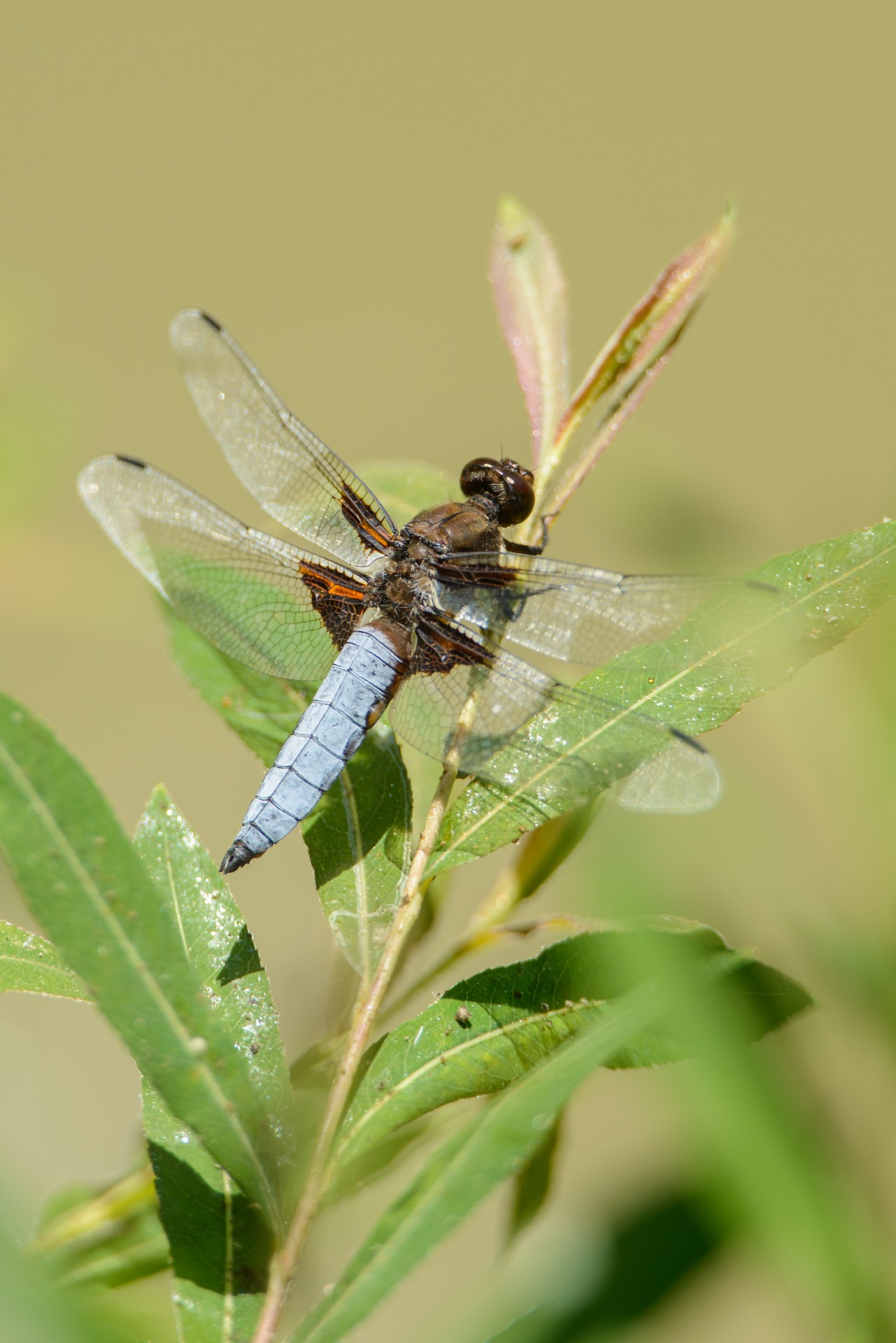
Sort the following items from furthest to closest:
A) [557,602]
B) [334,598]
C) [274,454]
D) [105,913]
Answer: [274,454], [334,598], [557,602], [105,913]

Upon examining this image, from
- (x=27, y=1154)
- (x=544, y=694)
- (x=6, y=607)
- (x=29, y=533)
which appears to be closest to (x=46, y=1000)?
(x=27, y=1154)

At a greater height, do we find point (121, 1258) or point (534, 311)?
point (534, 311)

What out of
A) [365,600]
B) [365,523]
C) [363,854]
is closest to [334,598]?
[365,600]

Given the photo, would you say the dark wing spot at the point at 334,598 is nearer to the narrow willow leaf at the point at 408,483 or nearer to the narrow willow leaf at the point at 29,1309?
the narrow willow leaf at the point at 408,483

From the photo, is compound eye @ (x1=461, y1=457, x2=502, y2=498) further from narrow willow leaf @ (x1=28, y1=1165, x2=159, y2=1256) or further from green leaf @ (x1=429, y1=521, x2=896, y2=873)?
narrow willow leaf @ (x1=28, y1=1165, x2=159, y2=1256)

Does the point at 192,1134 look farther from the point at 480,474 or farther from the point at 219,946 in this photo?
the point at 480,474

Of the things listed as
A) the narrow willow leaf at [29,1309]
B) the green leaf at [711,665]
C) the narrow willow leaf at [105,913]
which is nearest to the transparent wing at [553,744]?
the green leaf at [711,665]
